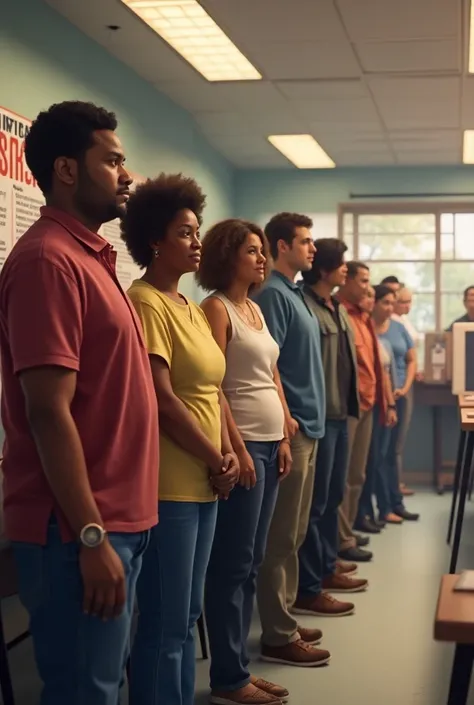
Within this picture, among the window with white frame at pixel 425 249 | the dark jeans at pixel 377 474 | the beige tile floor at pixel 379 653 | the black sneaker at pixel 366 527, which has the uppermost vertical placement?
the window with white frame at pixel 425 249

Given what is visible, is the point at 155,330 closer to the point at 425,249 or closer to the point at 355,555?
the point at 355,555

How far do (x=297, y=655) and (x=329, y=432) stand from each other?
94cm

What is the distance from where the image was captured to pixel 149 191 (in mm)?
2357

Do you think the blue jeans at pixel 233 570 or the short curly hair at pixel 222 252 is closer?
the blue jeans at pixel 233 570

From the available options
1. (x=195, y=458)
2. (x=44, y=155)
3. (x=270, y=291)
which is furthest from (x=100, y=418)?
(x=270, y=291)

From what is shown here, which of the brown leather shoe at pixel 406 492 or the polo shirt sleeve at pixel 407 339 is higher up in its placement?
the polo shirt sleeve at pixel 407 339

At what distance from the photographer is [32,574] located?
1.53 m

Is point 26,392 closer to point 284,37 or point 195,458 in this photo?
point 195,458

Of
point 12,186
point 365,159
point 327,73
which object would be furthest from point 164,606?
point 365,159

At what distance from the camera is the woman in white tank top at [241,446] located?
2.70 metres

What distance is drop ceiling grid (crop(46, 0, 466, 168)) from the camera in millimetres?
3969

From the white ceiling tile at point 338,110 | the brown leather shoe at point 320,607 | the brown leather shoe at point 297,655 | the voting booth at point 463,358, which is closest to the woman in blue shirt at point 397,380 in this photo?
the voting booth at point 463,358

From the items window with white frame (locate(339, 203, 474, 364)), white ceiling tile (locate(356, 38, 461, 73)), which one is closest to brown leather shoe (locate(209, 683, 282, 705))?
white ceiling tile (locate(356, 38, 461, 73))

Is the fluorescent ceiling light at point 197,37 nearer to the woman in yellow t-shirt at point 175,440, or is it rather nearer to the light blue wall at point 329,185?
the woman in yellow t-shirt at point 175,440
